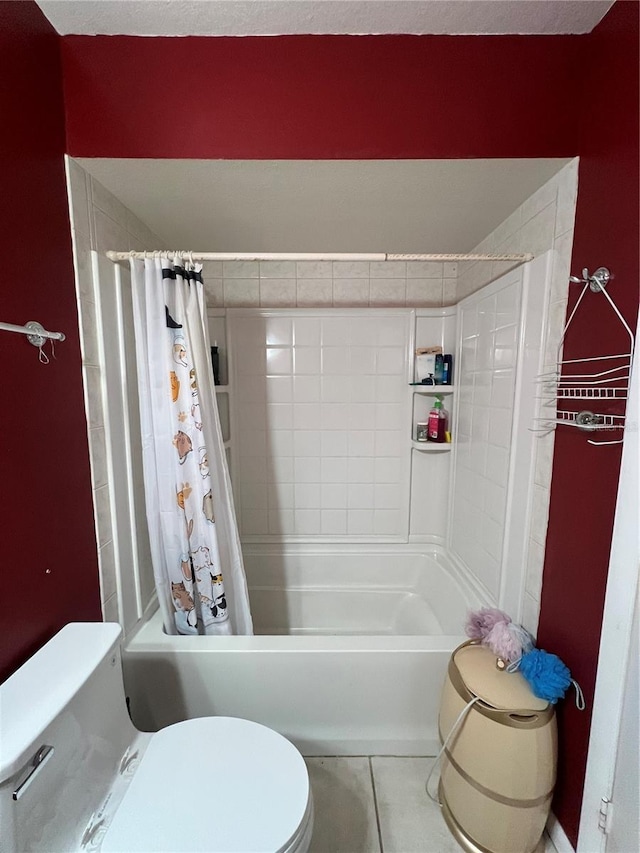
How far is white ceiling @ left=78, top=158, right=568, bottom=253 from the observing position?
1.06 meters

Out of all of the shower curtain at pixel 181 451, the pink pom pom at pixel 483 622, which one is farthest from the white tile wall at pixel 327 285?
the pink pom pom at pixel 483 622

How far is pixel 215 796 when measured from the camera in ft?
2.68

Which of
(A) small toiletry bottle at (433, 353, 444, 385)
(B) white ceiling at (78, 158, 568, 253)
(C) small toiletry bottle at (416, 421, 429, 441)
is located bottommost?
(C) small toiletry bottle at (416, 421, 429, 441)

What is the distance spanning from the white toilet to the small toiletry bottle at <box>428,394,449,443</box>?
4.86 ft

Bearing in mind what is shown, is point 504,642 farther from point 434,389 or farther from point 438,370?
point 438,370

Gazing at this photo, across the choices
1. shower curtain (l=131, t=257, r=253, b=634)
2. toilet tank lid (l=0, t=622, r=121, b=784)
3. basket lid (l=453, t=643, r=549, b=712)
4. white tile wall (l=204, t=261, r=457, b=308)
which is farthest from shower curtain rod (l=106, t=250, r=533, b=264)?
basket lid (l=453, t=643, r=549, b=712)

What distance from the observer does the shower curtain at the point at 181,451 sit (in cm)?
122

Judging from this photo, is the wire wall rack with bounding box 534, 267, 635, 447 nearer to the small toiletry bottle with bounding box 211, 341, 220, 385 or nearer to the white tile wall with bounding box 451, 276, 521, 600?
the white tile wall with bounding box 451, 276, 521, 600

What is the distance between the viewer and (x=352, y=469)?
209 cm

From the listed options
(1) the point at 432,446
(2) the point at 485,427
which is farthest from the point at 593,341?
(1) the point at 432,446

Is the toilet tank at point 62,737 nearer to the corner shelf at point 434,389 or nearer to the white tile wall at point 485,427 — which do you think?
the white tile wall at point 485,427

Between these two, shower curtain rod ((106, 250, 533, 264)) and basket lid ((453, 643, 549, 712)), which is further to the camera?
shower curtain rod ((106, 250, 533, 264))

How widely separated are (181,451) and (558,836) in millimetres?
1640

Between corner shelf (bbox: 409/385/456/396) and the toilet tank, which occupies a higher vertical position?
corner shelf (bbox: 409/385/456/396)
